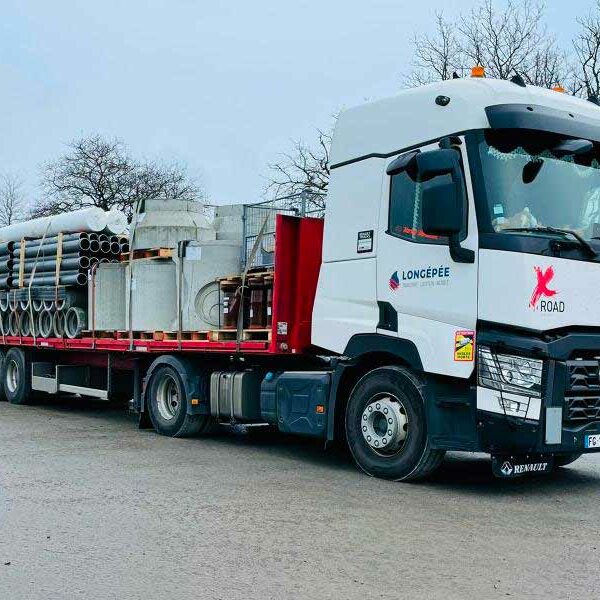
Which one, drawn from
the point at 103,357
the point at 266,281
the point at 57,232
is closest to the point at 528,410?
the point at 266,281

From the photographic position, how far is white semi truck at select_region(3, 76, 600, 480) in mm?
7316

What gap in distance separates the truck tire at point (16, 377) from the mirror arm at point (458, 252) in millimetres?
10421

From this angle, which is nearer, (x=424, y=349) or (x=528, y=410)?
(x=528, y=410)

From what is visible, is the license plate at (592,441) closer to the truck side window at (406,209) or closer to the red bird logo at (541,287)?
the red bird logo at (541,287)

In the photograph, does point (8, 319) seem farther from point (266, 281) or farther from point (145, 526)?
point (145, 526)

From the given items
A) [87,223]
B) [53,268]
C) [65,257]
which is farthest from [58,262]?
[87,223]

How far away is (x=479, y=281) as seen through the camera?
7.49m

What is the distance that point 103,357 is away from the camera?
13.9 metres

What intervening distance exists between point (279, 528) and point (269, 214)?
16.5 ft

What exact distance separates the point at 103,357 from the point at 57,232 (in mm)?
2243

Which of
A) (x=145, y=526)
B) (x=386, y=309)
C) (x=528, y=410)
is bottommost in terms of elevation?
(x=145, y=526)

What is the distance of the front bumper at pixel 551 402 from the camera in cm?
723

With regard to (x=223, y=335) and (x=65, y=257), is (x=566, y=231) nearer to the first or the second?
(x=223, y=335)

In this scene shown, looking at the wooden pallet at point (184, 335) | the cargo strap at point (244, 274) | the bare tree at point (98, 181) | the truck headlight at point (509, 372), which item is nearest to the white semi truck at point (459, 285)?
the truck headlight at point (509, 372)
